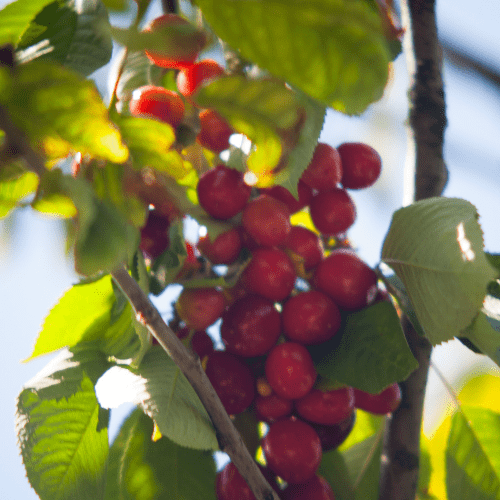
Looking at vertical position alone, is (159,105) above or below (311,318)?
above

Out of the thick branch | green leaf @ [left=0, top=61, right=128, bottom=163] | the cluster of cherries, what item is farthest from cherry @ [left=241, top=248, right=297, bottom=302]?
green leaf @ [left=0, top=61, right=128, bottom=163]

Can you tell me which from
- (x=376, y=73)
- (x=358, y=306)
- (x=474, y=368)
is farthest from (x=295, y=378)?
(x=474, y=368)

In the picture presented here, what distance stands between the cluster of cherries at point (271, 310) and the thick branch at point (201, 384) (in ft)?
0.26

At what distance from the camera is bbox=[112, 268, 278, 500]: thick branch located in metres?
0.23

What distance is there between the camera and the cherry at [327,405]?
14.8 inches

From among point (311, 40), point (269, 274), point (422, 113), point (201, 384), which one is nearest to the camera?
point (311, 40)

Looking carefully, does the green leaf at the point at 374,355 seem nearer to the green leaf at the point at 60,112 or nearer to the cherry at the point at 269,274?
the cherry at the point at 269,274

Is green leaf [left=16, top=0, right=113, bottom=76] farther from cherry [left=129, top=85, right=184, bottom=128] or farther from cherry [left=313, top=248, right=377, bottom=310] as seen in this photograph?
cherry [left=313, top=248, right=377, bottom=310]

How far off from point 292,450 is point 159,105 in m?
0.26

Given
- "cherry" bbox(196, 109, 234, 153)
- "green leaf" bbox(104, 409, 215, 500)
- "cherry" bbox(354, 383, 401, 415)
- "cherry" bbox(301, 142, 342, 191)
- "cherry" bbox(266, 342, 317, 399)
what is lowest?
"green leaf" bbox(104, 409, 215, 500)

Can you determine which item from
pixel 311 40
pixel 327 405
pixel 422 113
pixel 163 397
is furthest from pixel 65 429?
pixel 422 113

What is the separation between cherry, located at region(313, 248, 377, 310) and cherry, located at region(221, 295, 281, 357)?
0.16ft

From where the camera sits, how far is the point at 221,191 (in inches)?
14.0

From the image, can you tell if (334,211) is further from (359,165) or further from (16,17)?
(16,17)
